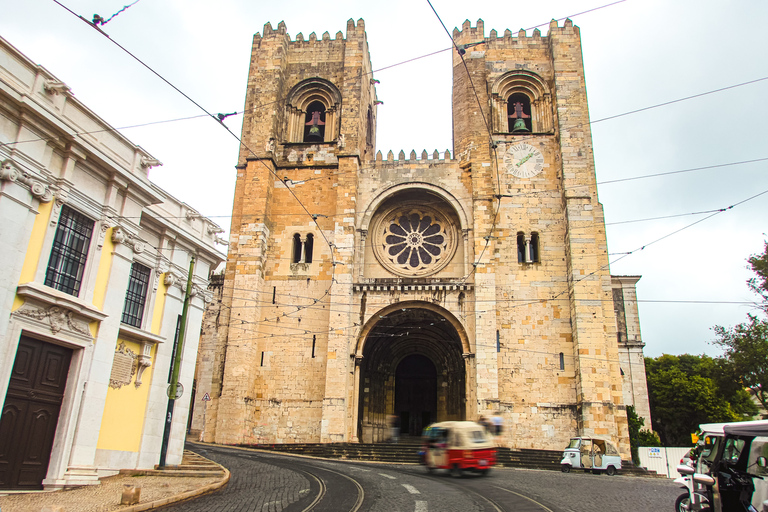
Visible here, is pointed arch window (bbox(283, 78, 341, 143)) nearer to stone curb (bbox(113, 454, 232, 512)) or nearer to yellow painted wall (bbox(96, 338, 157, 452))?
yellow painted wall (bbox(96, 338, 157, 452))

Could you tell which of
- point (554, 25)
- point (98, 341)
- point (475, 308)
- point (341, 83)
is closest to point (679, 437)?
point (475, 308)

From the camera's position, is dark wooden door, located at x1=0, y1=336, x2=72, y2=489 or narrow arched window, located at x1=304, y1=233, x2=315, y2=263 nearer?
dark wooden door, located at x1=0, y1=336, x2=72, y2=489

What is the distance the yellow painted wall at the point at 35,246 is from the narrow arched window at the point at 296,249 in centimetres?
1447

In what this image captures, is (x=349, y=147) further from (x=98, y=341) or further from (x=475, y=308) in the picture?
(x=98, y=341)

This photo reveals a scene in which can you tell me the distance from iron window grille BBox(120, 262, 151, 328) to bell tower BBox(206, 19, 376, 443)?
9389mm

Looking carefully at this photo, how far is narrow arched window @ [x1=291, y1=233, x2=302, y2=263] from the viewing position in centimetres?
2494

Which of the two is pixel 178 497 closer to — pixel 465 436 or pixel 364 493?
pixel 364 493

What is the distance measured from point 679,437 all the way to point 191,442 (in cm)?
3401

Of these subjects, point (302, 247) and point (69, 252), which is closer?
point (69, 252)

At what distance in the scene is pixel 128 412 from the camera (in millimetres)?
12688

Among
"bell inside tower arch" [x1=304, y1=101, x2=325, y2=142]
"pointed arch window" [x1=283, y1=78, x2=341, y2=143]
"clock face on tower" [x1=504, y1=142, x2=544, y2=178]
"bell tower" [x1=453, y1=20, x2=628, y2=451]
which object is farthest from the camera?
"bell inside tower arch" [x1=304, y1=101, x2=325, y2=142]

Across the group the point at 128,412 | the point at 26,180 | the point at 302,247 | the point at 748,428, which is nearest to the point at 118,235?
the point at 26,180

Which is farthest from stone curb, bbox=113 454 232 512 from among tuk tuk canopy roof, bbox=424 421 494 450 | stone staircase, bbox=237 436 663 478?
stone staircase, bbox=237 436 663 478

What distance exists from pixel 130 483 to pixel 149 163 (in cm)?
704
